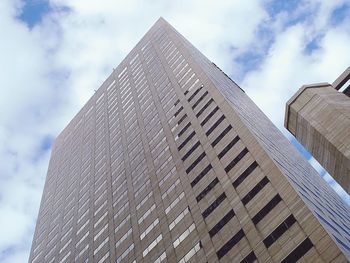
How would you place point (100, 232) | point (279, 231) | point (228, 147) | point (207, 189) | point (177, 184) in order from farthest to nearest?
1. point (100, 232)
2. point (177, 184)
3. point (228, 147)
4. point (207, 189)
5. point (279, 231)

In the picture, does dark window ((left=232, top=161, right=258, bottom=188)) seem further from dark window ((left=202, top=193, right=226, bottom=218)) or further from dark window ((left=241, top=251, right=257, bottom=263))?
dark window ((left=241, top=251, right=257, bottom=263))

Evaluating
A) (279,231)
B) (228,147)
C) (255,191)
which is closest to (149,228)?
(228,147)

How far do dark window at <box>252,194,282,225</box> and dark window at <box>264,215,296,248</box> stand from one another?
8.40ft

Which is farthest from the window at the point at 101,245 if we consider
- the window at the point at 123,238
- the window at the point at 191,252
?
the window at the point at 191,252

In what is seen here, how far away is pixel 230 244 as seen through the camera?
46.8 meters

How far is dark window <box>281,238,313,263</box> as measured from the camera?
1581 inches

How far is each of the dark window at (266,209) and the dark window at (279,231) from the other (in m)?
2.56

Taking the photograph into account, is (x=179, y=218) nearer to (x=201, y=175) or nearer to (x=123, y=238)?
(x=201, y=175)

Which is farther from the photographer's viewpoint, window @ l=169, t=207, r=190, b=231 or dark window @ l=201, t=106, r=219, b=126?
dark window @ l=201, t=106, r=219, b=126

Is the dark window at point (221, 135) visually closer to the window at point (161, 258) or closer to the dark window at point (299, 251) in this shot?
the window at point (161, 258)

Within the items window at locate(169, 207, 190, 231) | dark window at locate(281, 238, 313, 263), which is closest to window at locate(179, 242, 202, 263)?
window at locate(169, 207, 190, 231)

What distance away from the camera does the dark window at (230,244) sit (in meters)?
46.4

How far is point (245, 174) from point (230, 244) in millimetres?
8906

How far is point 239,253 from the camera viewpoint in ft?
148
